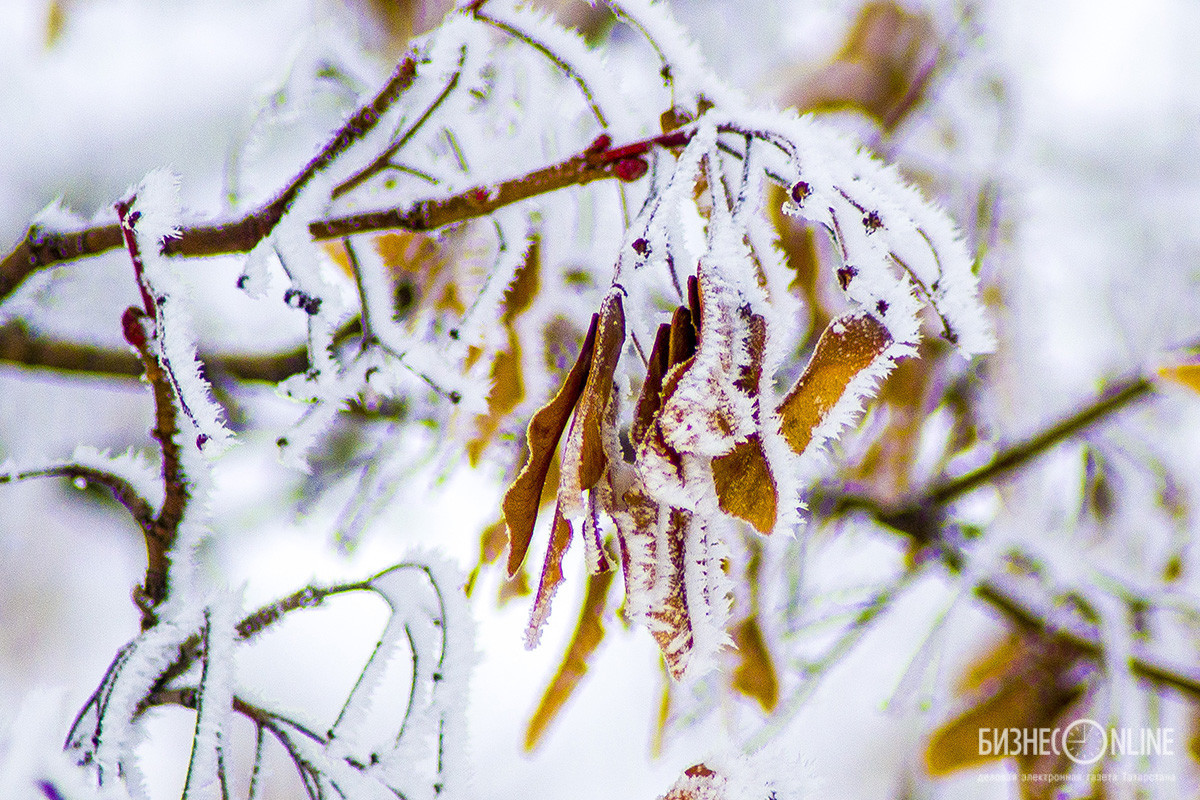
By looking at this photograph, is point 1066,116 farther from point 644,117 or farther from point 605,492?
point 605,492

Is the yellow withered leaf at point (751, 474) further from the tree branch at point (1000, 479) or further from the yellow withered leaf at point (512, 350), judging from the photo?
the tree branch at point (1000, 479)


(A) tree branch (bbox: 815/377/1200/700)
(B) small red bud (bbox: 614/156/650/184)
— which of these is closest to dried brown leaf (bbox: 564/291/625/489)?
(B) small red bud (bbox: 614/156/650/184)

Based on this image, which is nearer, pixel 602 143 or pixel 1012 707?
pixel 602 143

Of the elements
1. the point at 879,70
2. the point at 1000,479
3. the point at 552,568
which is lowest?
the point at 552,568

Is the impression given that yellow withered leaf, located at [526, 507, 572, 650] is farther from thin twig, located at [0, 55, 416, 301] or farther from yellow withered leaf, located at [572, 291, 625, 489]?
thin twig, located at [0, 55, 416, 301]

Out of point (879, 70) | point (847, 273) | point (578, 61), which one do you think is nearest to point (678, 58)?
point (578, 61)

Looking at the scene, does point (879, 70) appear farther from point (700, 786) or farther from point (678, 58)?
point (700, 786)
